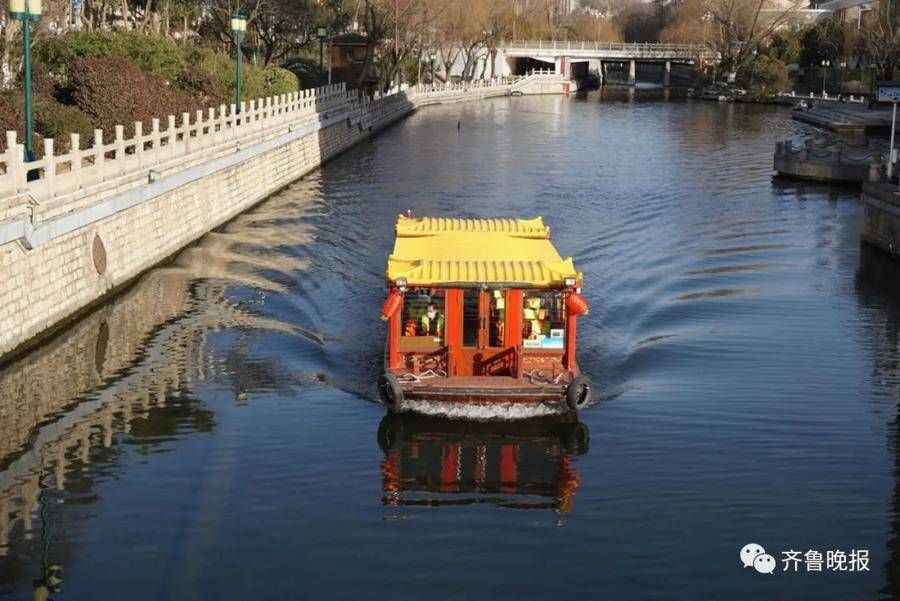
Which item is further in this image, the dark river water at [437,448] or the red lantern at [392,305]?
the red lantern at [392,305]

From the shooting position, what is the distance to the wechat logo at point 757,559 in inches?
645

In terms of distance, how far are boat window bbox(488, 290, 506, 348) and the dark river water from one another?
→ 149cm

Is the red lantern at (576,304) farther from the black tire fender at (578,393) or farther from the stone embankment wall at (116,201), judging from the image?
the stone embankment wall at (116,201)

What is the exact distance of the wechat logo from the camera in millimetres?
16375

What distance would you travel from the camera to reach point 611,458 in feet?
67.2

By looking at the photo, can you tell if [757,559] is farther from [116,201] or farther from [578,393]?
[116,201]

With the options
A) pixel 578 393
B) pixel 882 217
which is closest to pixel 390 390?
pixel 578 393

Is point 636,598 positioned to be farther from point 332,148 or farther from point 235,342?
point 332,148

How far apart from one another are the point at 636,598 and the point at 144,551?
616 centimetres

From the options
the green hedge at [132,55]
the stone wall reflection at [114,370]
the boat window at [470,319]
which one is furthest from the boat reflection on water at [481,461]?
the green hedge at [132,55]

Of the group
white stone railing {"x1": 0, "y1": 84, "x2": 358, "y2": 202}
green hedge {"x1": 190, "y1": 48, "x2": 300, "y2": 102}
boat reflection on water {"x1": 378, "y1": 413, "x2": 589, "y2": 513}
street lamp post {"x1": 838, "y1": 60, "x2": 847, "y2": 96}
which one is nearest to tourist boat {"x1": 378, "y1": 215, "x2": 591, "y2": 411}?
boat reflection on water {"x1": 378, "y1": 413, "x2": 589, "y2": 513}

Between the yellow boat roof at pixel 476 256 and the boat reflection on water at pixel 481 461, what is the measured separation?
2.38 m

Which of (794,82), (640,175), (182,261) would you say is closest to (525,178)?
(640,175)

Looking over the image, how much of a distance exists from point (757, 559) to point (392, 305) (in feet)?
25.1
